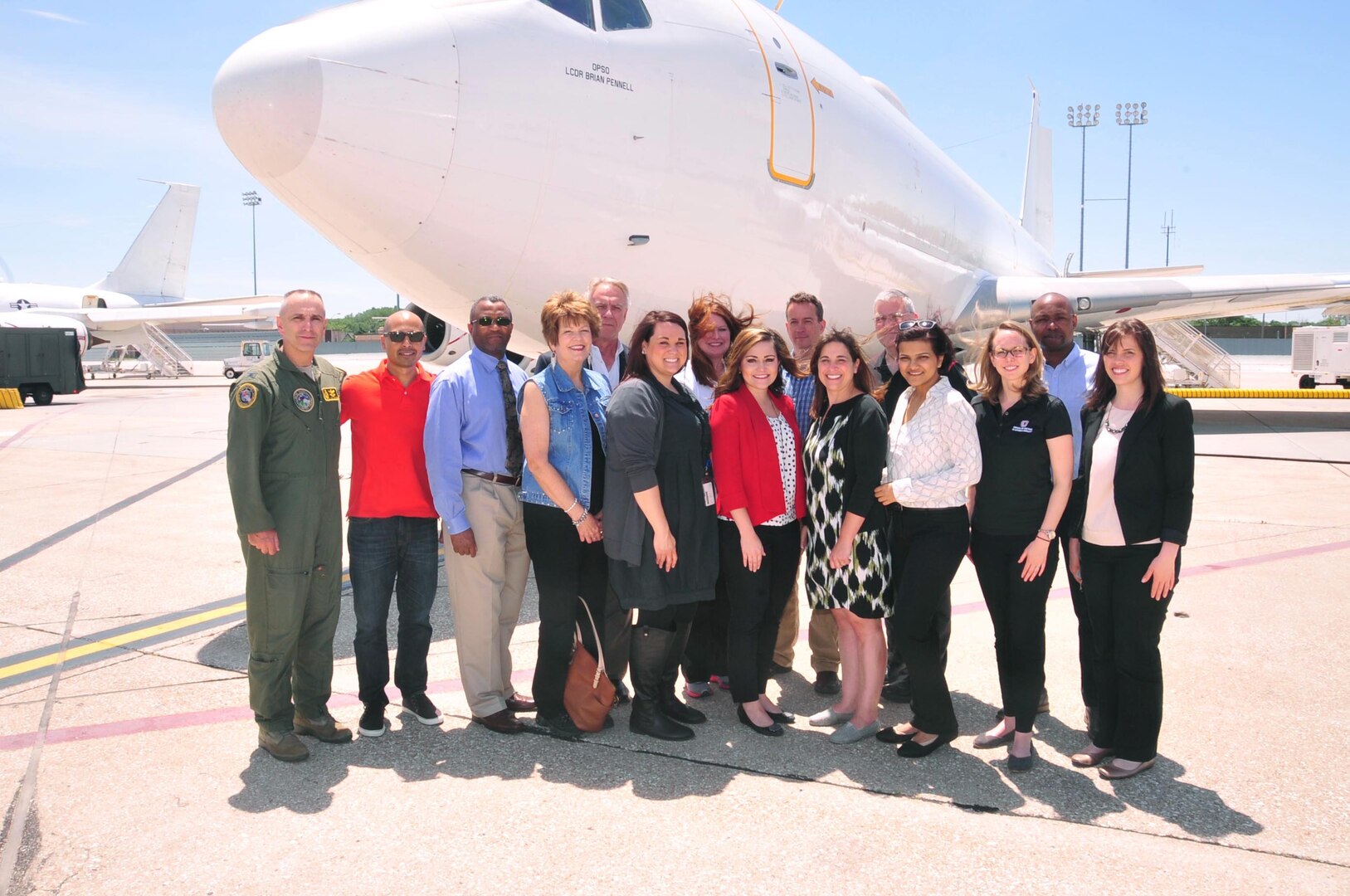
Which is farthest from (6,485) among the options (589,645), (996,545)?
(996,545)

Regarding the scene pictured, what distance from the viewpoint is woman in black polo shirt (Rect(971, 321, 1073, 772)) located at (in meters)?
3.50

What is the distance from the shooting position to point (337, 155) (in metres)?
4.74

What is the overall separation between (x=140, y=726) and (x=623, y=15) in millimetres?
4873

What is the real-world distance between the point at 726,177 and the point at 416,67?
2.26 meters

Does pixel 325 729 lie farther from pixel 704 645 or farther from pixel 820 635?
pixel 820 635

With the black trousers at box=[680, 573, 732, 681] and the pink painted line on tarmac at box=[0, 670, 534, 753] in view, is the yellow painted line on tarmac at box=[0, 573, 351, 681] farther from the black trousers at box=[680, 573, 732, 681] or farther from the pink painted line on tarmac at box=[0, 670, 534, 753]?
the black trousers at box=[680, 573, 732, 681]

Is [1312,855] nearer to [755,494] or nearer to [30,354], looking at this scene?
[755,494]

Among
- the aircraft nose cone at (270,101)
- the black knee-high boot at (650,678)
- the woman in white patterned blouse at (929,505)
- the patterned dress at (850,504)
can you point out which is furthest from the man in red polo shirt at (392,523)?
the woman in white patterned blouse at (929,505)

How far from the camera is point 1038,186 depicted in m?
26.5

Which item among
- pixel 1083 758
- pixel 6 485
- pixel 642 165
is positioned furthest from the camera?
pixel 6 485

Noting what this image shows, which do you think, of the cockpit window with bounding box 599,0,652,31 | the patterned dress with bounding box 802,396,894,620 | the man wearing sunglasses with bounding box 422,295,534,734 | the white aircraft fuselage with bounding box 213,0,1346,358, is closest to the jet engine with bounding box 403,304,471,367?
the white aircraft fuselage with bounding box 213,0,1346,358

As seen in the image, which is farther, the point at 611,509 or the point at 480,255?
the point at 480,255

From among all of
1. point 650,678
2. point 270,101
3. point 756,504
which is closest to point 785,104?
point 270,101

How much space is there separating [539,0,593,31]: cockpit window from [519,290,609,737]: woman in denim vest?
267 cm
